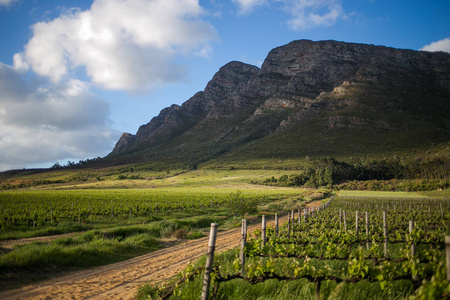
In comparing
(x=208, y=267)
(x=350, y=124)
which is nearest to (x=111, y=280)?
(x=208, y=267)

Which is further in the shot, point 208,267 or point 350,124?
point 350,124

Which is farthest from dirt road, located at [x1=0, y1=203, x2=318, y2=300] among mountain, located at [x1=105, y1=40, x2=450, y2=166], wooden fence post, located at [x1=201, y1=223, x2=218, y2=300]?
mountain, located at [x1=105, y1=40, x2=450, y2=166]

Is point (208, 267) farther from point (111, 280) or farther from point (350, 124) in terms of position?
point (350, 124)

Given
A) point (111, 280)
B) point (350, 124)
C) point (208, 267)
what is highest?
point (350, 124)

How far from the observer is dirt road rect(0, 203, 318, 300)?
6.25 m

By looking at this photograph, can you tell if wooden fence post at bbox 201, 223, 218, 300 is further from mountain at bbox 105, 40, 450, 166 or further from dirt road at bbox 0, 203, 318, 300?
mountain at bbox 105, 40, 450, 166

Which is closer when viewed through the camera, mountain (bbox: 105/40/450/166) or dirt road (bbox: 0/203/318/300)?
dirt road (bbox: 0/203/318/300)

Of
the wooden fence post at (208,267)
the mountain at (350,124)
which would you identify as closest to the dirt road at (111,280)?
the wooden fence post at (208,267)

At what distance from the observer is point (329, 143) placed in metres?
123

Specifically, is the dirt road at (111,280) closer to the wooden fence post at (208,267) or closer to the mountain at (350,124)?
the wooden fence post at (208,267)

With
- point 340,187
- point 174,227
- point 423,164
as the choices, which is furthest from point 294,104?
point 174,227

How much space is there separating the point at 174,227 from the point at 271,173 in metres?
88.9

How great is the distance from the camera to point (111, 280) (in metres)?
7.42

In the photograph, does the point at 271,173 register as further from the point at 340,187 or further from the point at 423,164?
the point at 423,164
